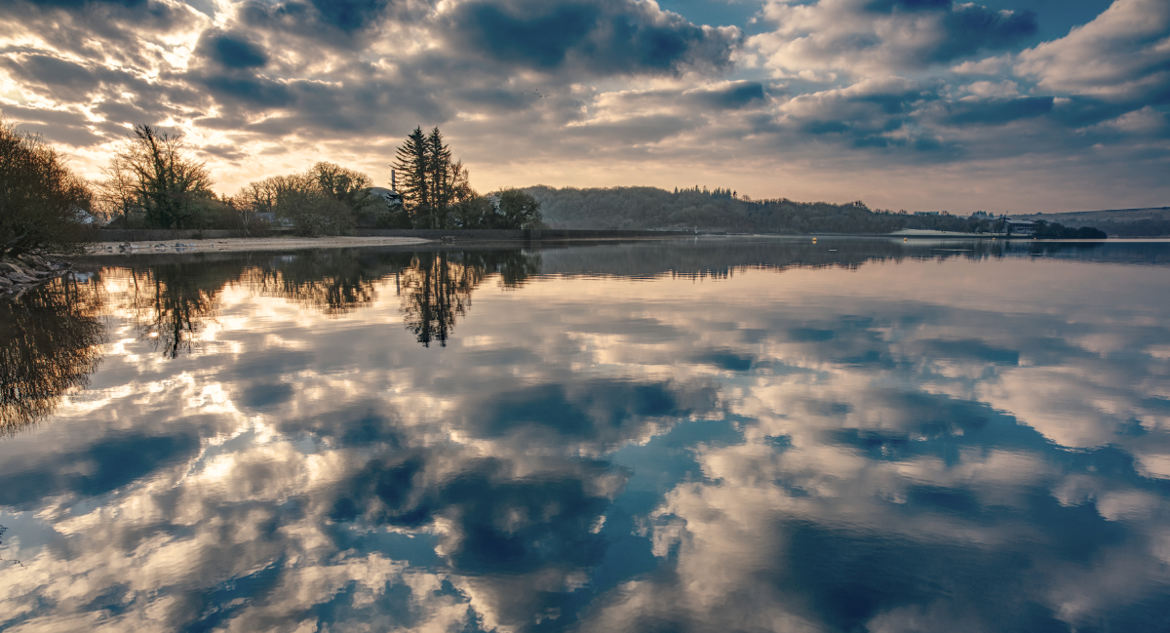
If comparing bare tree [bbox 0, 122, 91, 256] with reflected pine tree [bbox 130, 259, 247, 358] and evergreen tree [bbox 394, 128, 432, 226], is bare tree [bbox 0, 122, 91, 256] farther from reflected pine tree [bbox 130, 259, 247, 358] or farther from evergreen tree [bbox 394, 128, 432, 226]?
evergreen tree [bbox 394, 128, 432, 226]

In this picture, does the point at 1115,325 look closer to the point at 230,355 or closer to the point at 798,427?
the point at 798,427

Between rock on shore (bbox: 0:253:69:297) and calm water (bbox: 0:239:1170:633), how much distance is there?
587 inches

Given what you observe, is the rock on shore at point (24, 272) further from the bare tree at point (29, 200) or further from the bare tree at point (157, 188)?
the bare tree at point (157, 188)

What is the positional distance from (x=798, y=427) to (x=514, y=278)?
87.3 ft

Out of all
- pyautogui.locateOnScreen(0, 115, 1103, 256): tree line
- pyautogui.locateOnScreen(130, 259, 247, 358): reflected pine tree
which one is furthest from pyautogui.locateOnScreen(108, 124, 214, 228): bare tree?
pyautogui.locateOnScreen(130, 259, 247, 358): reflected pine tree

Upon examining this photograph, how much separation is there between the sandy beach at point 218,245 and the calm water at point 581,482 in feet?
179

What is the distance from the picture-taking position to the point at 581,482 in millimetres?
6988

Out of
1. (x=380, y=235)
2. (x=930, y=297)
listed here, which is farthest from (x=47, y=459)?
(x=380, y=235)

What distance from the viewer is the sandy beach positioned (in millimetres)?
59688

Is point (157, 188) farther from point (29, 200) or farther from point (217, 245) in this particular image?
point (29, 200)

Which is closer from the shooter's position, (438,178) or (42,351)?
(42,351)

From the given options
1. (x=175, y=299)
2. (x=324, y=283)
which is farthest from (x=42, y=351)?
(x=324, y=283)

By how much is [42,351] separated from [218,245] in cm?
6583

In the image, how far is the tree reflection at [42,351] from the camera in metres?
9.99
